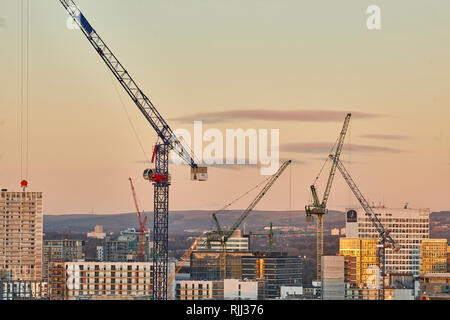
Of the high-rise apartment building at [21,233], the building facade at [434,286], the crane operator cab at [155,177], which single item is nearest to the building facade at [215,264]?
the high-rise apartment building at [21,233]

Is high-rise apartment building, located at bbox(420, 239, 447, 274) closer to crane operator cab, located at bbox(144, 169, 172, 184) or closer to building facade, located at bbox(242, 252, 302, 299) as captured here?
building facade, located at bbox(242, 252, 302, 299)

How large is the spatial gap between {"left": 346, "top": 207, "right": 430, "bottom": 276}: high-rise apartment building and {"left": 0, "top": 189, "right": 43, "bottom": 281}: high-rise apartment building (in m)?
27.6

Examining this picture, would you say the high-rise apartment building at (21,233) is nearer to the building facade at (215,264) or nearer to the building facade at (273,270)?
the building facade at (215,264)

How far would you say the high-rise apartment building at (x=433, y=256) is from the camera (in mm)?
72381

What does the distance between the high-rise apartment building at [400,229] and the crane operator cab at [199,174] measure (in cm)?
3473

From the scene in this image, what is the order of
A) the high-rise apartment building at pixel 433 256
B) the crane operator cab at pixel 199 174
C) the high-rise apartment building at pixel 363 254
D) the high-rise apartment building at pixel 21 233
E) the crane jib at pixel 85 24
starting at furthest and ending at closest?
1. the high-rise apartment building at pixel 21 233
2. the high-rise apartment building at pixel 433 256
3. the high-rise apartment building at pixel 363 254
4. the crane operator cab at pixel 199 174
5. the crane jib at pixel 85 24

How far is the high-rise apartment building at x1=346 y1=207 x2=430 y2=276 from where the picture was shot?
268 ft

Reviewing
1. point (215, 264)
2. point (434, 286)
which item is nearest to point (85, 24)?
point (434, 286)

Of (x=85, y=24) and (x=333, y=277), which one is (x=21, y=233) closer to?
(x=333, y=277)

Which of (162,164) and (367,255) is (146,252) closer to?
(367,255)

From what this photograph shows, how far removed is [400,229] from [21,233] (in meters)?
34.9
